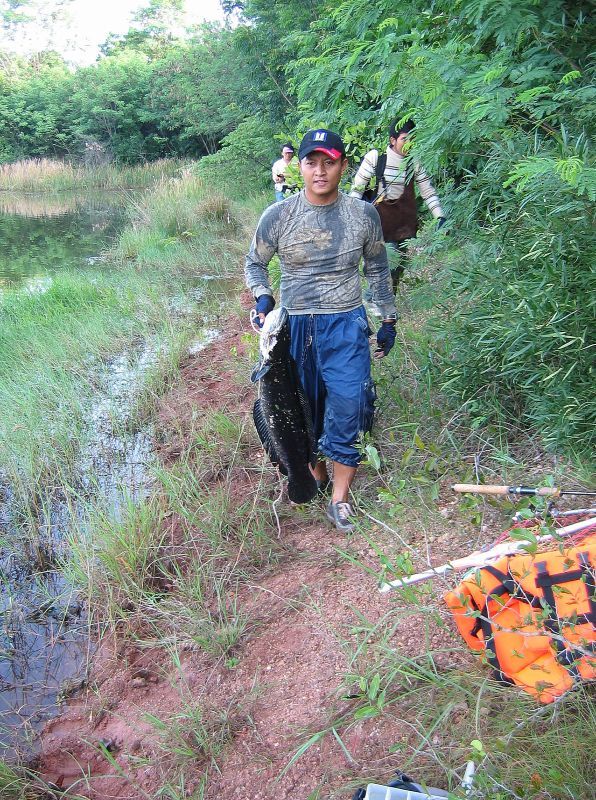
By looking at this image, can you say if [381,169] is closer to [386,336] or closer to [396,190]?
[396,190]

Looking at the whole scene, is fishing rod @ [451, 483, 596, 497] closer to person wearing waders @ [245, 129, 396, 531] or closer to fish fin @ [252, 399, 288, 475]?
person wearing waders @ [245, 129, 396, 531]

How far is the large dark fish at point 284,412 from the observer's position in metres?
3.19

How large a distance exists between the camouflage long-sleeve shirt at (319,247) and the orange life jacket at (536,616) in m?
1.68

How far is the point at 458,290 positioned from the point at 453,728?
7.51ft

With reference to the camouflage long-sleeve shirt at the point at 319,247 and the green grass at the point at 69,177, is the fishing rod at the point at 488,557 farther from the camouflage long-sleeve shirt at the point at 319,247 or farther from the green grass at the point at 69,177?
the green grass at the point at 69,177

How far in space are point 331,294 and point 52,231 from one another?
631 inches

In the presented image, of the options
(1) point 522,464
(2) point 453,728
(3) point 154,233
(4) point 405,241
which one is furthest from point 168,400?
(3) point 154,233

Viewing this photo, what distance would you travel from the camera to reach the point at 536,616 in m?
2.07

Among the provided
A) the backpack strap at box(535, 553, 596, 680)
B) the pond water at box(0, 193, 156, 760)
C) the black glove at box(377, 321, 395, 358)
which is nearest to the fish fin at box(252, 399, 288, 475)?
the black glove at box(377, 321, 395, 358)

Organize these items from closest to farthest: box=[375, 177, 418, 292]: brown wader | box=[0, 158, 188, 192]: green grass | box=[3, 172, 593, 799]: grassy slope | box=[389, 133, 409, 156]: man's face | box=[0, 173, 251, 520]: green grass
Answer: box=[3, 172, 593, 799]: grassy slope, box=[389, 133, 409, 156]: man's face, box=[0, 173, 251, 520]: green grass, box=[375, 177, 418, 292]: brown wader, box=[0, 158, 188, 192]: green grass

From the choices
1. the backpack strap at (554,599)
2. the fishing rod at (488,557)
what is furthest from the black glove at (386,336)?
the backpack strap at (554,599)

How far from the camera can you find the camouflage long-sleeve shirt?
3.30 metres

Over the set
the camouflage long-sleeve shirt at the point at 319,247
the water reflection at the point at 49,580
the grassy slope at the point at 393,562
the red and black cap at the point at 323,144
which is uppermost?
the red and black cap at the point at 323,144

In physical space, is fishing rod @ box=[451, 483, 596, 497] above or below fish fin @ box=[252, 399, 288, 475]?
above
